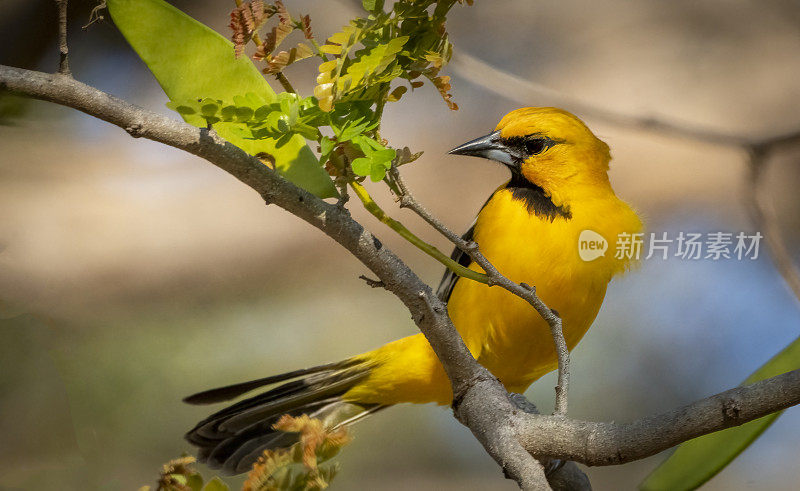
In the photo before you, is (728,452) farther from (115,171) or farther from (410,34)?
(115,171)

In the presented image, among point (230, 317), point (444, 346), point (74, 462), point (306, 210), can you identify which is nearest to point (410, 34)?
point (306, 210)

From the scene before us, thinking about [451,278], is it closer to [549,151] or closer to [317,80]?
[549,151]

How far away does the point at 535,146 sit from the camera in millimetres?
944

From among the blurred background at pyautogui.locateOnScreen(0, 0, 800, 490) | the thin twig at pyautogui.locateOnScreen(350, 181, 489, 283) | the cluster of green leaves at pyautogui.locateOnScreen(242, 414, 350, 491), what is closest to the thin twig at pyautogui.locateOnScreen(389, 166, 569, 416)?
the thin twig at pyautogui.locateOnScreen(350, 181, 489, 283)

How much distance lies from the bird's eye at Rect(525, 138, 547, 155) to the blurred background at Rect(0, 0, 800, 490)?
2.63 ft

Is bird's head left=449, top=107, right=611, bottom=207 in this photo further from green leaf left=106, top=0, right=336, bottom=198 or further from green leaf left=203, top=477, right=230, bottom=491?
green leaf left=203, top=477, right=230, bottom=491

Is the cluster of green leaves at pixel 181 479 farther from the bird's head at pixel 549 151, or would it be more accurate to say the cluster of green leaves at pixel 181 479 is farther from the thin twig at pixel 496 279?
the bird's head at pixel 549 151

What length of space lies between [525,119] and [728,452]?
0.43 metres

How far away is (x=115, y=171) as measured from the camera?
6.42 feet

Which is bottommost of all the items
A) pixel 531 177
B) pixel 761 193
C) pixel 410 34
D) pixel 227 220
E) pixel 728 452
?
pixel 728 452

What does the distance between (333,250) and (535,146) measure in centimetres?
126

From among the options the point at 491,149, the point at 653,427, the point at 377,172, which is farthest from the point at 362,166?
the point at 491,149

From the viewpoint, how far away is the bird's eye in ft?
3.08

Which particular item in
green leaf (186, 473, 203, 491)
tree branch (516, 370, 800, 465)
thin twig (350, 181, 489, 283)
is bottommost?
green leaf (186, 473, 203, 491)
